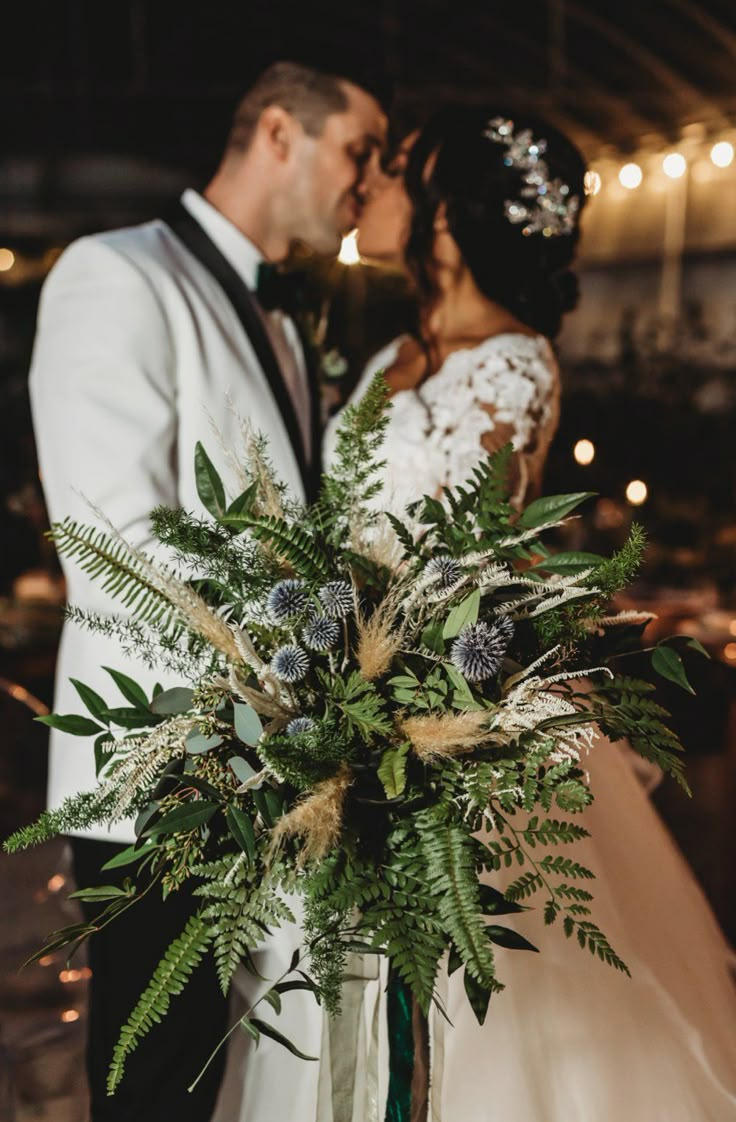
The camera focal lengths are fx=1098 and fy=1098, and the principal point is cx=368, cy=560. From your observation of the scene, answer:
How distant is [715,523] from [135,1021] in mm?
4489

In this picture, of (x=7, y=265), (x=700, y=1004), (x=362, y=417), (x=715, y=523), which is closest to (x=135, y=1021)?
(x=362, y=417)

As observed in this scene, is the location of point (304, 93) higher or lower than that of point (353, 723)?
higher

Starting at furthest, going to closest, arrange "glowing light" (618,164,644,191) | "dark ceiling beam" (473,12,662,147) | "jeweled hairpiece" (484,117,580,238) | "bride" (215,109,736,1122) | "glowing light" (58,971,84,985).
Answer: "glowing light" (618,164,644,191)
"dark ceiling beam" (473,12,662,147)
"glowing light" (58,971,84,985)
"jeweled hairpiece" (484,117,580,238)
"bride" (215,109,736,1122)

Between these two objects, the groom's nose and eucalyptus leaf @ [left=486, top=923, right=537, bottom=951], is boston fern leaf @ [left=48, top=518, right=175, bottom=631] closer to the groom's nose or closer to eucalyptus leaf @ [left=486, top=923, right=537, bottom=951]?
eucalyptus leaf @ [left=486, top=923, right=537, bottom=951]

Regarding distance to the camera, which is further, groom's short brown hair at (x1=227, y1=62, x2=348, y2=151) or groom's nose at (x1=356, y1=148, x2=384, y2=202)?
groom's nose at (x1=356, y1=148, x2=384, y2=202)

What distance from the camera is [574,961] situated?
4.95 feet

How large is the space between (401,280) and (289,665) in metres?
1.76

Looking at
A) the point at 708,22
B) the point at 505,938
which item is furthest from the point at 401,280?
the point at 708,22

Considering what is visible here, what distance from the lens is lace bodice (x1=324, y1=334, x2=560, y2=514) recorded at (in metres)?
2.11

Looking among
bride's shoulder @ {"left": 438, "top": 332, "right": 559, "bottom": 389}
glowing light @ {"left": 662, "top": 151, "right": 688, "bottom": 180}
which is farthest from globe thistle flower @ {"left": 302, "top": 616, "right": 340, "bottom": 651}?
glowing light @ {"left": 662, "top": 151, "right": 688, "bottom": 180}

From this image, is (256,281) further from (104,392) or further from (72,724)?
(72,724)

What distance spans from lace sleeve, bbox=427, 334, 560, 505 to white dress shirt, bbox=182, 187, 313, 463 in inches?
11.2

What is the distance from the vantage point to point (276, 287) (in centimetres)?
212

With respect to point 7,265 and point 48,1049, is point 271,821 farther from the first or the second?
point 7,265
